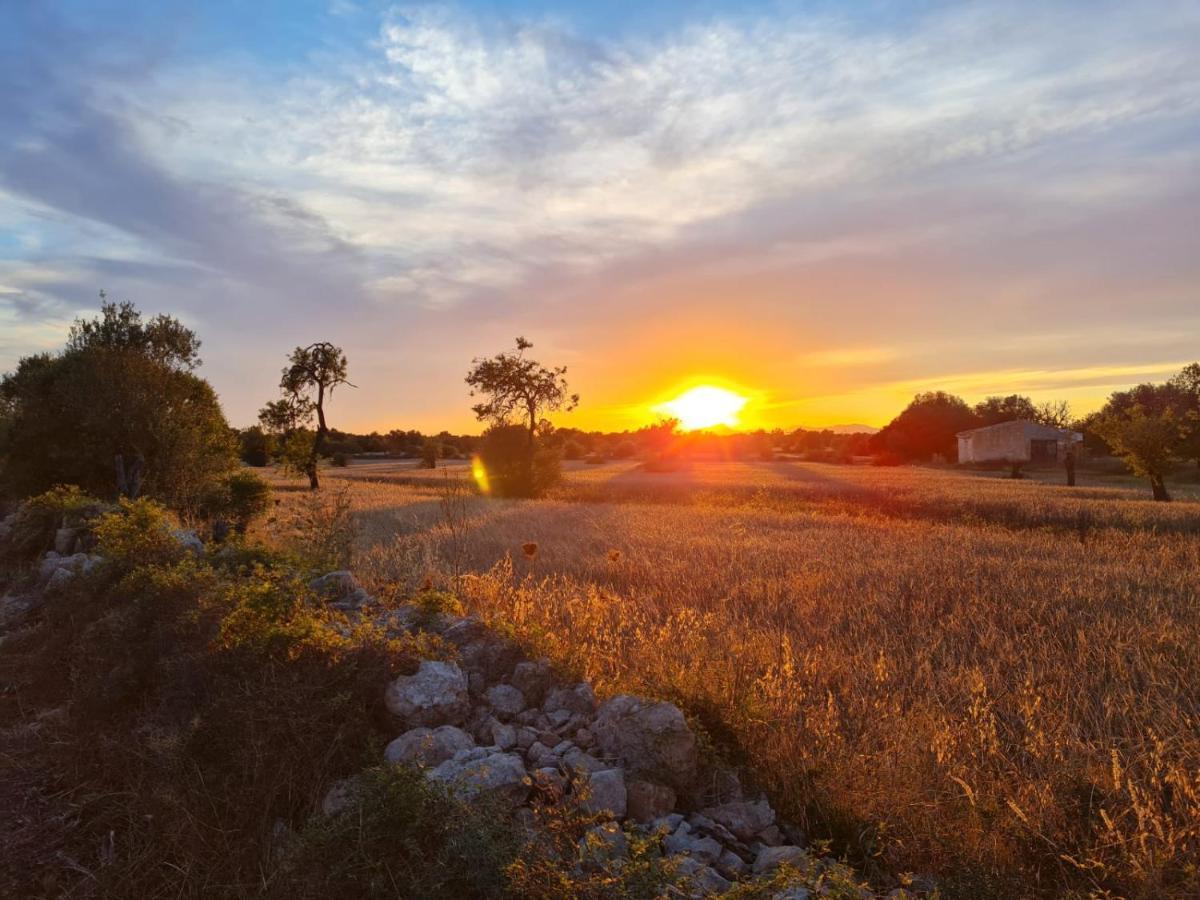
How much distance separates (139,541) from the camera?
8.86 m

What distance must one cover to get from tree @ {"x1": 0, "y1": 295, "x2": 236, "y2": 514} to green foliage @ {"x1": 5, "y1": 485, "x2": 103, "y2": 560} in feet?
9.42

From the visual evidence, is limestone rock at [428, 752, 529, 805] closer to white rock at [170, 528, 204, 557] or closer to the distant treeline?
white rock at [170, 528, 204, 557]

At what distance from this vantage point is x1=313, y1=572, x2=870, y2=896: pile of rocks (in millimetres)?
3734

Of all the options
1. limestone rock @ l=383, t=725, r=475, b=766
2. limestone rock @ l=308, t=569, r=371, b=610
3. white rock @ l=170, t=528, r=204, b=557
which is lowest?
limestone rock @ l=383, t=725, r=475, b=766

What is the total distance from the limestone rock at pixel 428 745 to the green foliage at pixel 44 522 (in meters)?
12.0

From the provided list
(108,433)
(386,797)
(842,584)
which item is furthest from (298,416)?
(386,797)

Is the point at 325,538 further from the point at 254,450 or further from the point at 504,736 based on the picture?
the point at 254,450

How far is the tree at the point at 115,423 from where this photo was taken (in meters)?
17.6

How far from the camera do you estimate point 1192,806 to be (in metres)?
4.04

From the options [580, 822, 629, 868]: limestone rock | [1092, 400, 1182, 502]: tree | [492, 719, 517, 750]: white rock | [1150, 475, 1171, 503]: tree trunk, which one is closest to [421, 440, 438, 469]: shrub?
[1092, 400, 1182, 502]: tree

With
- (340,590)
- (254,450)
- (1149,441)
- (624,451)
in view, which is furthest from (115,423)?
(624,451)

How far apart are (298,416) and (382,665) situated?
35.7m

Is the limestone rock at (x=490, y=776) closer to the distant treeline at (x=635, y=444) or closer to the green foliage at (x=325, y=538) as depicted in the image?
the green foliage at (x=325, y=538)

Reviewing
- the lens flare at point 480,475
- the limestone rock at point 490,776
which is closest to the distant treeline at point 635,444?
the lens flare at point 480,475
